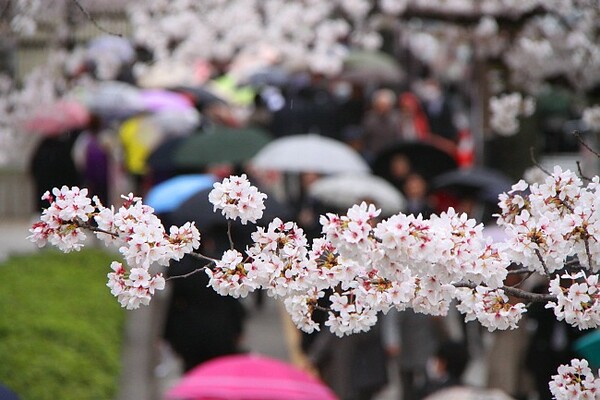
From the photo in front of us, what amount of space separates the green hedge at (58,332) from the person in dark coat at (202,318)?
454 mm

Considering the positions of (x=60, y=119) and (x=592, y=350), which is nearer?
(x=592, y=350)

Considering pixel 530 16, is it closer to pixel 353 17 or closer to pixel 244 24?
pixel 353 17

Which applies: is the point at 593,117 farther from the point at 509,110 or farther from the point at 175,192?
the point at 175,192

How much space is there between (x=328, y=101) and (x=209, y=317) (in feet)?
26.5

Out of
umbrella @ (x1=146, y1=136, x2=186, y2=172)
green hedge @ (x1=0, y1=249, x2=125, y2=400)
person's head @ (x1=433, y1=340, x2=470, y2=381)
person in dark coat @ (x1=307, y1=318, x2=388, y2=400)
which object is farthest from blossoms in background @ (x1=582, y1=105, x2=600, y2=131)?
umbrella @ (x1=146, y1=136, x2=186, y2=172)

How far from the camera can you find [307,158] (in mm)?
11578

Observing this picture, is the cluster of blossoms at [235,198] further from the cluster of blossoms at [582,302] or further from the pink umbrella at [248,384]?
the pink umbrella at [248,384]

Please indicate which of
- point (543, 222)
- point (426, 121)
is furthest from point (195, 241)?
point (426, 121)

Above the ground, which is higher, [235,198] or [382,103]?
[382,103]

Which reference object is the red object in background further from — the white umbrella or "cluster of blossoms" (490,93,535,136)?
"cluster of blossoms" (490,93,535,136)

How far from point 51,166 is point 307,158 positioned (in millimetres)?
3946

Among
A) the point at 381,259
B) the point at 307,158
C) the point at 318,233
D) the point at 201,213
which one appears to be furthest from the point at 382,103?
the point at 381,259

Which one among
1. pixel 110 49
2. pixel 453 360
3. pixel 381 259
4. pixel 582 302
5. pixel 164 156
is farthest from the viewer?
pixel 110 49

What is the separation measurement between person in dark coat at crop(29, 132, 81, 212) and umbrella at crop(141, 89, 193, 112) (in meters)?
1.13
